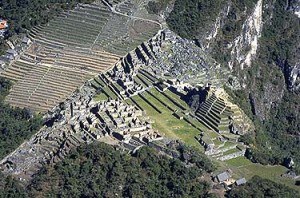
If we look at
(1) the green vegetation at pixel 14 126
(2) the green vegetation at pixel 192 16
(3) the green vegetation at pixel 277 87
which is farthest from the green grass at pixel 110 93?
(2) the green vegetation at pixel 192 16

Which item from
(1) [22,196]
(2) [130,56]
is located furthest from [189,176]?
(2) [130,56]

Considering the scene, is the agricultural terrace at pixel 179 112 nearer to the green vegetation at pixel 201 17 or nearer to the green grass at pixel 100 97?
the green grass at pixel 100 97

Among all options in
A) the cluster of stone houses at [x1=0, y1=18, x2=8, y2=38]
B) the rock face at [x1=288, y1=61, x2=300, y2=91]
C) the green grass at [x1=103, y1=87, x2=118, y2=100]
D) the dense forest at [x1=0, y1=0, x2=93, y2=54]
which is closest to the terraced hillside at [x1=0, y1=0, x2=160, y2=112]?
the dense forest at [x1=0, y1=0, x2=93, y2=54]

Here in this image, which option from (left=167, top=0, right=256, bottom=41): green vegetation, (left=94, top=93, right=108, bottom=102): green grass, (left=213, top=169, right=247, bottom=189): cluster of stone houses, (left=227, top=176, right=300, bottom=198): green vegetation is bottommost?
(left=94, top=93, right=108, bottom=102): green grass

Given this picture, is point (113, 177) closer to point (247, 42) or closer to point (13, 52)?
point (13, 52)

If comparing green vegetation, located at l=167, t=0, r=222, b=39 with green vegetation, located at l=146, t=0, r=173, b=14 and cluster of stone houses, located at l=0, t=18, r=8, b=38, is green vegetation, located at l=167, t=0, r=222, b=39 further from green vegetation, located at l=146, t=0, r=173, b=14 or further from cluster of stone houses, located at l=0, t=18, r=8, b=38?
cluster of stone houses, located at l=0, t=18, r=8, b=38

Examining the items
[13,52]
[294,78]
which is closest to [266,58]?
[294,78]
